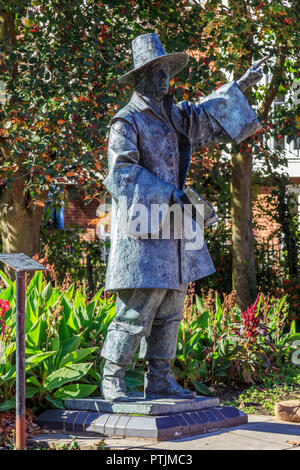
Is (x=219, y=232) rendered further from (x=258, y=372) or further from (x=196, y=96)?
(x=258, y=372)

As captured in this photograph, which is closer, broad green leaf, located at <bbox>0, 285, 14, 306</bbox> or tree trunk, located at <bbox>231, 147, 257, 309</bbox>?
broad green leaf, located at <bbox>0, 285, 14, 306</bbox>

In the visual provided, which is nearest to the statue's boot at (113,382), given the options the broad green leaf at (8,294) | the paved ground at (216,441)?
the paved ground at (216,441)

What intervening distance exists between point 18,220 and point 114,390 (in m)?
6.01

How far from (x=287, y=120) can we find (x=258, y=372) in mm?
4216

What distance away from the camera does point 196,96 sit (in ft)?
29.1

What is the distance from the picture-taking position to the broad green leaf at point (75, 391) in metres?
4.95

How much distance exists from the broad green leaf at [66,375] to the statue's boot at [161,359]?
1.43 ft

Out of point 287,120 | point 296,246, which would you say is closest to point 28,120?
point 287,120

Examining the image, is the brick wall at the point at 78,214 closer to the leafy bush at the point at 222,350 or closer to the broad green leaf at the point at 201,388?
the leafy bush at the point at 222,350

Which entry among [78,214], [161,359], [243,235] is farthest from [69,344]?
[78,214]

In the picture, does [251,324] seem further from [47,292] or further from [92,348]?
[92,348]

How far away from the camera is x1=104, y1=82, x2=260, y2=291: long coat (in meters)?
4.45

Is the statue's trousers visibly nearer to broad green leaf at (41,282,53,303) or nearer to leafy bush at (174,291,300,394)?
leafy bush at (174,291,300,394)

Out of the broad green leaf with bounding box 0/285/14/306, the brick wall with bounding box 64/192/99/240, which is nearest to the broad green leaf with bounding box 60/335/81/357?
the broad green leaf with bounding box 0/285/14/306
